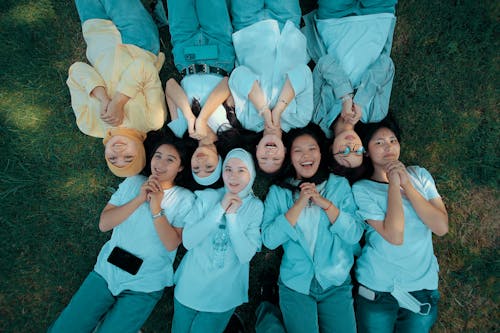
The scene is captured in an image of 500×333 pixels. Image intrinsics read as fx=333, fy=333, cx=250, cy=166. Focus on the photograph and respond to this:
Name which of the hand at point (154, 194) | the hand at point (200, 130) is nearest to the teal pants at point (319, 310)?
the hand at point (154, 194)

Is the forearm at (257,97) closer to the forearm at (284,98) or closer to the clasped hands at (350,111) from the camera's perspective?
the forearm at (284,98)

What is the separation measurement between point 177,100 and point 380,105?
185 cm

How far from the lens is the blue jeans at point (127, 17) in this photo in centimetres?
307

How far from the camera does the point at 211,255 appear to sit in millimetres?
2891

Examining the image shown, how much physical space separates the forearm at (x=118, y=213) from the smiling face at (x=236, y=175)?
0.76 metres

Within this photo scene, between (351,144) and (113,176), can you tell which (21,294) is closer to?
(113,176)

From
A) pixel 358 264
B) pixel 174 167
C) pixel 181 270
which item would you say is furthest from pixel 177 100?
pixel 358 264

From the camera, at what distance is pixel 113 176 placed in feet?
11.4

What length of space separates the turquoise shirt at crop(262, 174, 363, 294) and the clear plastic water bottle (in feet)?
1.12

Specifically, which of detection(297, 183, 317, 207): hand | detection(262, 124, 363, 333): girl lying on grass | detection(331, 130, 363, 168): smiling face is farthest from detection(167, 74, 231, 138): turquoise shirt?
detection(331, 130, 363, 168): smiling face

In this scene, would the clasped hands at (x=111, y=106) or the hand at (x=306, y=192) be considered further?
the clasped hands at (x=111, y=106)

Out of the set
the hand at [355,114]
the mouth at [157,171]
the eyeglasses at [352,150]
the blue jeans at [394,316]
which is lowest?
the blue jeans at [394,316]

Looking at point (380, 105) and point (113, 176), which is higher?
point (380, 105)

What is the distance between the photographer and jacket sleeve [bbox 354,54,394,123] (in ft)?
9.60
